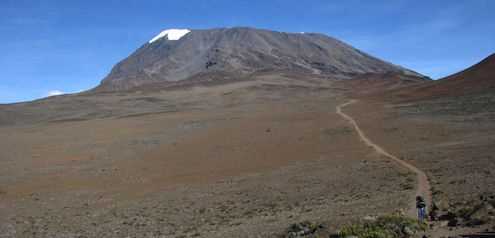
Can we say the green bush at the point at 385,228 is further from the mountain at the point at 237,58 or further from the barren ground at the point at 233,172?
the mountain at the point at 237,58

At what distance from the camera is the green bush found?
8.77 m

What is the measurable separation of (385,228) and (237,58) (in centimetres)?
14285

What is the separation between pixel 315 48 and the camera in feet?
560

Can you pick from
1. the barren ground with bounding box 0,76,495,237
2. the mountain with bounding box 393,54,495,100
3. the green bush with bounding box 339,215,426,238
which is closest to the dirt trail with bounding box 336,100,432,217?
the barren ground with bounding box 0,76,495,237

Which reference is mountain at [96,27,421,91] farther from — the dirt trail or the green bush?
the green bush

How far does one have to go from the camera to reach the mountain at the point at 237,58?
143 meters

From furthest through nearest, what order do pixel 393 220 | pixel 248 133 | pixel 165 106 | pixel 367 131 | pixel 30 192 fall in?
pixel 165 106 < pixel 248 133 < pixel 367 131 < pixel 30 192 < pixel 393 220

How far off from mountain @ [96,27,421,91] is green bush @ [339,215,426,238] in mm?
113077

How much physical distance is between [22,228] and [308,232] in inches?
343

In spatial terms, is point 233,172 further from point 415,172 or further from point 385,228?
point 385,228

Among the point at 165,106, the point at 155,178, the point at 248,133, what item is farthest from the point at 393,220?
the point at 165,106

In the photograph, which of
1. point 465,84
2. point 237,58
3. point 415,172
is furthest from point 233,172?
point 237,58

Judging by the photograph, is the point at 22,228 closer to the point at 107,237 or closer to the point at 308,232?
the point at 107,237

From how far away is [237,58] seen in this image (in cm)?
15062
